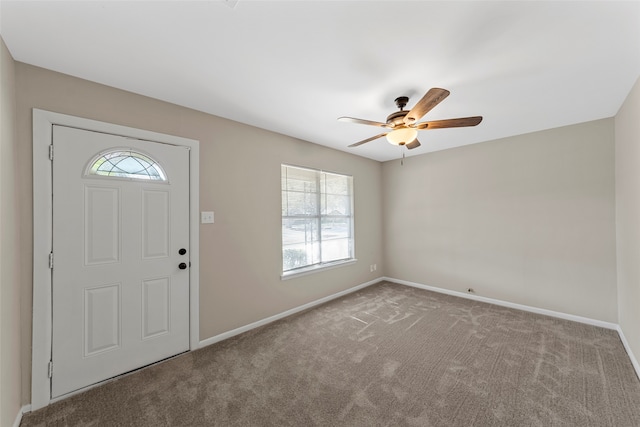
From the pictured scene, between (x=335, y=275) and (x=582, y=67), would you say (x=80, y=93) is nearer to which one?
(x=335, y=275)

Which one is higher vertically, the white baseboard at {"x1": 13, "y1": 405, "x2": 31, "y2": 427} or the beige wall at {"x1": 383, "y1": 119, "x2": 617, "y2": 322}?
the beige wall at {"x1": 383, "y1": 119, "x2": 617, "y2": 322}

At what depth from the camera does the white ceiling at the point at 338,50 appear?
4.33 feet

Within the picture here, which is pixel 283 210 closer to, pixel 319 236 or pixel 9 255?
pixel 319 236

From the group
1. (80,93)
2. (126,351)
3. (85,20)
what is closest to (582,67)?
(85,20)

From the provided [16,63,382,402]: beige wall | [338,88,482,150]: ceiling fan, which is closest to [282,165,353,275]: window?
[16,63,382,402]: beige wall

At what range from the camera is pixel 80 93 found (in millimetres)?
1930

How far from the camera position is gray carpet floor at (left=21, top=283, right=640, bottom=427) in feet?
5.39

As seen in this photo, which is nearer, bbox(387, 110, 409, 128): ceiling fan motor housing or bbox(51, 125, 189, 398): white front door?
bbox(51, 125, 189, 398): white front door

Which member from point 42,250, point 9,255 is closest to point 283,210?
point 42,250

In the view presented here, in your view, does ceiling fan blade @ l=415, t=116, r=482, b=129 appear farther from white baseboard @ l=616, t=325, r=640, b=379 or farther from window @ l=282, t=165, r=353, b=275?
white baseboard @ l=616, t=325, r=640, b=379

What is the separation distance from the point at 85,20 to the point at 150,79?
1.94 feet

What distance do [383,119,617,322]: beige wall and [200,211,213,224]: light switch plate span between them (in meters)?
3.13

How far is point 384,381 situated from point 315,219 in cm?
228

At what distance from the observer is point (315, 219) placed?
3.77 meters
